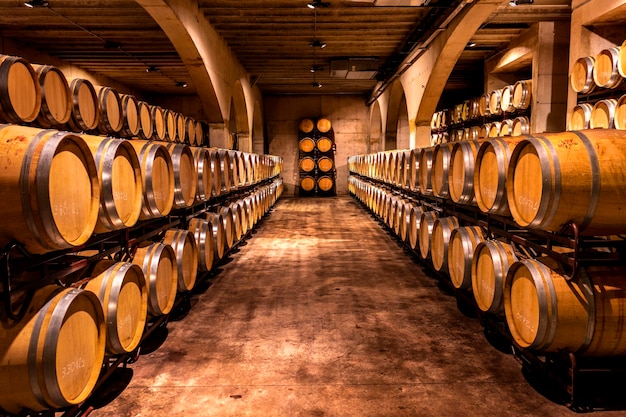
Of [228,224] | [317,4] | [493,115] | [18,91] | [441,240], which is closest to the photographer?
[18,91]

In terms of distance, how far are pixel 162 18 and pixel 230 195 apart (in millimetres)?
3003

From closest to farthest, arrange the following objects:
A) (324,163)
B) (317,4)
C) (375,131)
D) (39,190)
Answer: (39,190) → (317,4) → (324,163) → (375,131)

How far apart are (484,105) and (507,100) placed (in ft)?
3.76

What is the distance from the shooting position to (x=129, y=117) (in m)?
5.65

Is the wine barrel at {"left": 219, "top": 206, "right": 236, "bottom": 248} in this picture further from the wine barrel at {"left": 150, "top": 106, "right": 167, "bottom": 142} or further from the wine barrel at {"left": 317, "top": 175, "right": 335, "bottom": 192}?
the wine barrel at {"left": 317, "top": 175, "right": 335, "bottom": 192}

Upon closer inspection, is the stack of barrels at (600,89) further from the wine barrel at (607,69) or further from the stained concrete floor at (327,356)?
the stained concrete floor at (327,356)

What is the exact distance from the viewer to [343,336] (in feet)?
13.3

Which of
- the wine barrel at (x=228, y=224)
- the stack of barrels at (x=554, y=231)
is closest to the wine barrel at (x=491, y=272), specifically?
the stack of barrels at (x=554, y=231)

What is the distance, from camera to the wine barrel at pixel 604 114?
635cm

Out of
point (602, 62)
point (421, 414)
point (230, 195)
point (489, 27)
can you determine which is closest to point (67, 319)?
point (421, 414)

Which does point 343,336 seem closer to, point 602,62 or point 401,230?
point 401,230

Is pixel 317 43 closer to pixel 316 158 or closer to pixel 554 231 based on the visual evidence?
pixel 554 231

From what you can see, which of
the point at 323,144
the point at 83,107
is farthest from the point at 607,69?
the point at 323,144

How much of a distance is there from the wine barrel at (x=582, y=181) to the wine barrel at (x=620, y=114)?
416 centimetres
